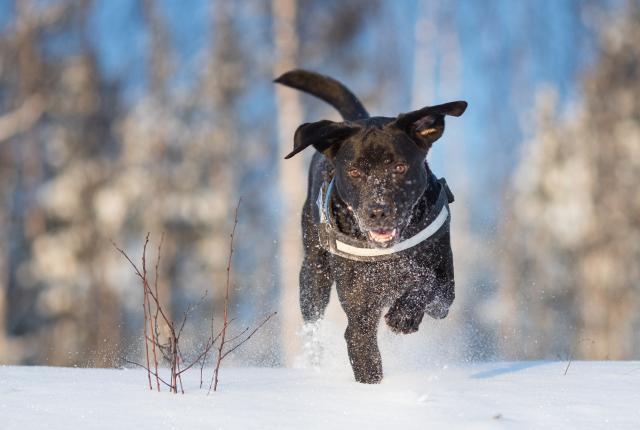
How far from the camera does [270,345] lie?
19.0ft

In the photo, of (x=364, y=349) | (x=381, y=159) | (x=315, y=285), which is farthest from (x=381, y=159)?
(x=315, y=285)

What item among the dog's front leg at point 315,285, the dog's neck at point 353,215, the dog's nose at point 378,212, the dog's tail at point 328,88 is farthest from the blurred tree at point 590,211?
the dog's nose at point 378,212

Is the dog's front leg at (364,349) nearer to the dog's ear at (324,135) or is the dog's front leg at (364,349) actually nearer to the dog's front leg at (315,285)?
the dog's ear at (324,135)

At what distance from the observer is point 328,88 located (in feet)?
18.7

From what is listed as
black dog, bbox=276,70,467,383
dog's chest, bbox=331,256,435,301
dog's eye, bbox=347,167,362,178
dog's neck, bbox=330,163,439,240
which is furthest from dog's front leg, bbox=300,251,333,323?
dog's eye, bbox=347,167,362,178

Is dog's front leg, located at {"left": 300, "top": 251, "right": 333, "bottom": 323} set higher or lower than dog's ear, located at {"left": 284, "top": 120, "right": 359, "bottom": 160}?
lower

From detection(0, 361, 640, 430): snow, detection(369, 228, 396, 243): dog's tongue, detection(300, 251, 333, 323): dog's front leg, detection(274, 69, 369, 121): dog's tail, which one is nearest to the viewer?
detection(0, 361, 640, 430): snow

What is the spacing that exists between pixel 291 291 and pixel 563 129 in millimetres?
6486

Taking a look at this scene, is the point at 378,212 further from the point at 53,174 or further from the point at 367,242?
the point at 53,174

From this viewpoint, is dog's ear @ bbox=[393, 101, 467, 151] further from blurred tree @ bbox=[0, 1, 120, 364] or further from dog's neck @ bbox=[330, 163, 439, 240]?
blurred tree @ bbox=[0, 1, 120, 364]

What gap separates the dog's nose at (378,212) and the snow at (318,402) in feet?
2.50

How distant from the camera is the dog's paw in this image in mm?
4234

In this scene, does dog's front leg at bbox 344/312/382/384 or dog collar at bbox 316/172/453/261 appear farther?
dog collar at bbox 316/172/453/261

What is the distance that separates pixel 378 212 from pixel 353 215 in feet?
1.19
